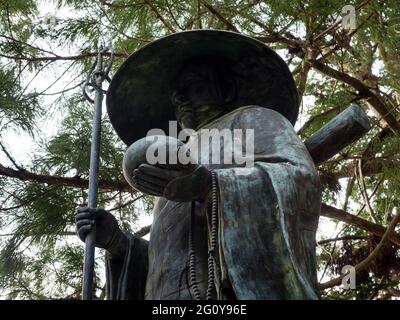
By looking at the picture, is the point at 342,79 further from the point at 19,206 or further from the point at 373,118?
the point at 19,206

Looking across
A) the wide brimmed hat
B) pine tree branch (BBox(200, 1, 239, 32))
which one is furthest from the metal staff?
pine tree branch (BBox(200, 1, 239, 32))

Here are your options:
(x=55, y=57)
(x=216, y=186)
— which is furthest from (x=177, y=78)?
(x=55, y=57)

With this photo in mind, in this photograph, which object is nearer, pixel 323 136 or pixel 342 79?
pixel 323 136

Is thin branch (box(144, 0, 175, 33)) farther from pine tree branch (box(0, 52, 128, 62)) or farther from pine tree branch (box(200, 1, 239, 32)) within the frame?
pine tree branch (box(0, 52, 128, 62))

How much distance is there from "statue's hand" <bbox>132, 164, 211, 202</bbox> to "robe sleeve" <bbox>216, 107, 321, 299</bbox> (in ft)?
0.31

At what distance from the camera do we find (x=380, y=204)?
6410 millimetres

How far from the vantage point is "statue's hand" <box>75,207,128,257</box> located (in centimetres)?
304

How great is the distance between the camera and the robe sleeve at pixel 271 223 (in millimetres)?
2732

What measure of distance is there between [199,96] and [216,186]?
0.80 meters

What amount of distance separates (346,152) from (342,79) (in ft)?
1.66

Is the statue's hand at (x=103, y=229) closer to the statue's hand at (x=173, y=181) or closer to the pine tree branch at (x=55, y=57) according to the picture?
the statue's hand at (x=173, y=181)

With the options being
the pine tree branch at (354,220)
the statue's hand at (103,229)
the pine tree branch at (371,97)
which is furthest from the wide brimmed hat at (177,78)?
the pine tree branch at (354,220)

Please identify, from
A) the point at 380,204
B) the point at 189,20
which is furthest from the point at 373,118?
the point at 189,20

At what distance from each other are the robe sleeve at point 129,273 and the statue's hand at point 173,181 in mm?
593
